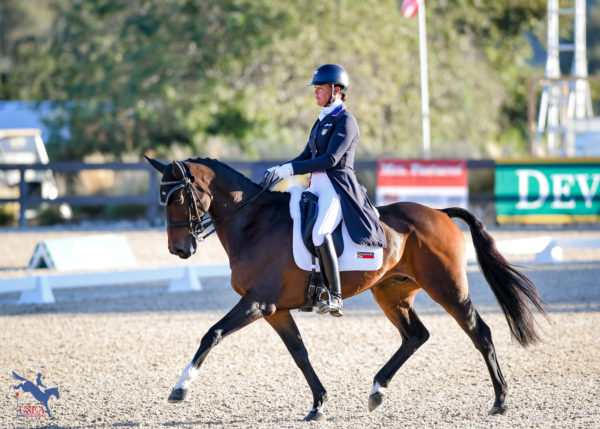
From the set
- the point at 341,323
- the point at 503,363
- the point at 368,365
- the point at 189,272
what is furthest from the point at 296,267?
the point at 189,272

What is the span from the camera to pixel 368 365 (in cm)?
652

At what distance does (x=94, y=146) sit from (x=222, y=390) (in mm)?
17048

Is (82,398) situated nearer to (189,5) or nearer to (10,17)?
(189,5)

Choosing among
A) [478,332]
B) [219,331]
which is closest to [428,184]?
[478,332]

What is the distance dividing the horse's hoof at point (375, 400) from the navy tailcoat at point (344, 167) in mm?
1015

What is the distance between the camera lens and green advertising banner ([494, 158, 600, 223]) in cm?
1686

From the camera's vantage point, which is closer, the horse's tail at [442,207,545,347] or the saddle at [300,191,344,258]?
the saddle at [300,191,344,258]

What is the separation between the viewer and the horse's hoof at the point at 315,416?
16.4 feet

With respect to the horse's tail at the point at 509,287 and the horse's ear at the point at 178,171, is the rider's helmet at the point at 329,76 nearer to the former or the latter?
the horse's ear at the point at 178,171

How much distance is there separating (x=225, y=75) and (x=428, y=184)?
770cm

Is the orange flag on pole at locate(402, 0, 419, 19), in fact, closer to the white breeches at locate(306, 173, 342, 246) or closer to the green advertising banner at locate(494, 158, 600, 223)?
the green advertising banner at locate(494, 158, 600, 223)

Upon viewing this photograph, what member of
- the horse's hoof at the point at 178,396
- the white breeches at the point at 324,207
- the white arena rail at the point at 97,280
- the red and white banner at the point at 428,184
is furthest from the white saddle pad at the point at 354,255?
the red and white banner at the point at 428,184

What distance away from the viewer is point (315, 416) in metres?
5.03

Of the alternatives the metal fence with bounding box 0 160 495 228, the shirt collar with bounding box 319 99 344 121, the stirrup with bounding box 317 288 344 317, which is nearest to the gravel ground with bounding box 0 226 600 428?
the stirrup with bounding box 317 288 344 317
